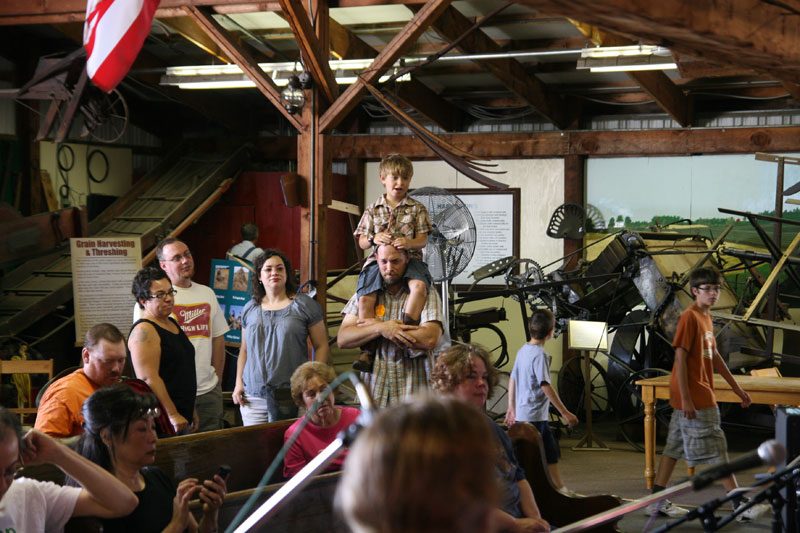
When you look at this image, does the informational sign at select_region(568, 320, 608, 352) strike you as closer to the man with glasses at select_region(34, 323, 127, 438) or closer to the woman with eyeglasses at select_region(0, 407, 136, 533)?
the man with glasses at select_region(34, 323, 127, 438)

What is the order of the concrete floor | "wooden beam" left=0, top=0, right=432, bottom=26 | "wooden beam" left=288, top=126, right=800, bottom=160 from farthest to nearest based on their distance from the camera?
"wooden beam" left=288, top=126, right=800, bottom=160
"wooden beam" left=0, top=0, right=432, bottom=26
the concrete floor

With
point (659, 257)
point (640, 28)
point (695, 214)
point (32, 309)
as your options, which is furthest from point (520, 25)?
point (640, 28)

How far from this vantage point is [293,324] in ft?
16.5

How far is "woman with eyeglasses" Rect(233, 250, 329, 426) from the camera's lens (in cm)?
497

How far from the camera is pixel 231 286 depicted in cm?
983

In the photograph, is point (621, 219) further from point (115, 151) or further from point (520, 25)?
point (115, 151)

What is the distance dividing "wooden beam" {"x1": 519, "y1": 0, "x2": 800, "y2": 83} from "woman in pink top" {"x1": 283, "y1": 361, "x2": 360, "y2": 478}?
6.81ft

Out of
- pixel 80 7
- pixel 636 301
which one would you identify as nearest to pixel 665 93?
pixel 636 301

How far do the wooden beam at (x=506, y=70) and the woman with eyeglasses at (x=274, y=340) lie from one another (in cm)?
414

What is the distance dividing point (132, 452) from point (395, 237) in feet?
6.91

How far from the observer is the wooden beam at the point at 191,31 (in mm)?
9141

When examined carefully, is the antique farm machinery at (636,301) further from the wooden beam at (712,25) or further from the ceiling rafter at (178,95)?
the wooden beam at (712,25)

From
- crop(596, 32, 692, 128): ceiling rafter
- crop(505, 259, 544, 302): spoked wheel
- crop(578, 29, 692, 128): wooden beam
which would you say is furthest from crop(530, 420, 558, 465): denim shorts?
crop(596, 32, 692, 128): ceiling rafter

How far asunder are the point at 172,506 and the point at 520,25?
728cm
